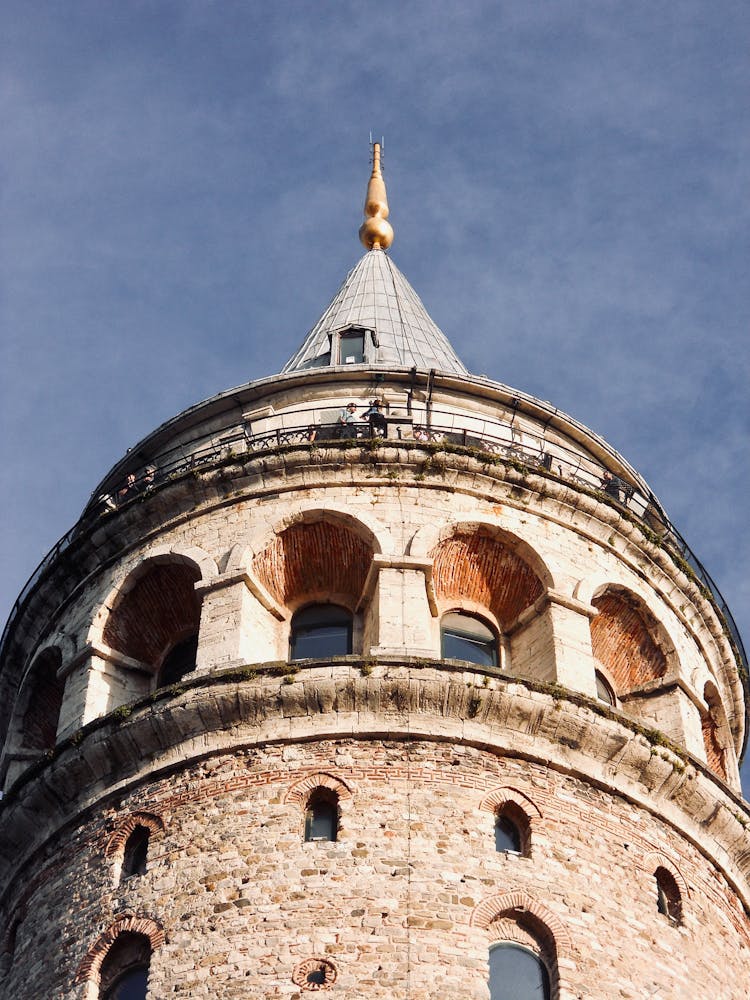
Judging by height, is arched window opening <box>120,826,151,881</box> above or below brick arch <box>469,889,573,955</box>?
above

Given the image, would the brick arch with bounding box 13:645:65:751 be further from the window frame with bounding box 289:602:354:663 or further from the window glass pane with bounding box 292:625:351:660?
the window glass pane with bounding box 292:625:351:660

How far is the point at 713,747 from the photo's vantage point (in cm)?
3180

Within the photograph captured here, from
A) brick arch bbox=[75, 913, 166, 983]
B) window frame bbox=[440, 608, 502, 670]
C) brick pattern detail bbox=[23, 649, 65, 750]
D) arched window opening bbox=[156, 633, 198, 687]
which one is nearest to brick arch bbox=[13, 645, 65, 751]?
brick pattern detail bbox=[23, 649, 65, 750]

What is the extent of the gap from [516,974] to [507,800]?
250 centimetres

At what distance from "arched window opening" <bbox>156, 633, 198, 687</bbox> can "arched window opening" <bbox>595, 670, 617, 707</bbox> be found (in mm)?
5881

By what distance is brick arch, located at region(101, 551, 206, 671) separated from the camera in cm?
2983

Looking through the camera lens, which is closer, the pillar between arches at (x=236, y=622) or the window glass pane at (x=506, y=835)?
the window glass pane at (x=506, y=835)

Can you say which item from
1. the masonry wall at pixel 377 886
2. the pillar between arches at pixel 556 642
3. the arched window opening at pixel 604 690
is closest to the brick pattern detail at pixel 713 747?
the arched window opening at pixel 604 690

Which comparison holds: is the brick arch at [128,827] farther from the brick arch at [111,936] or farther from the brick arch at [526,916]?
the brick arch at [526,916]

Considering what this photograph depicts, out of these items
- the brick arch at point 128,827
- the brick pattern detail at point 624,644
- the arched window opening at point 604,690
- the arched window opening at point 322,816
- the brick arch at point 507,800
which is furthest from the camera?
the brick pattern detail at point 624,644

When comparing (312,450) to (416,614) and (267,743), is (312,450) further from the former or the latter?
(267,743)

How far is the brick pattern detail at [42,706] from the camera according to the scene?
30781mm

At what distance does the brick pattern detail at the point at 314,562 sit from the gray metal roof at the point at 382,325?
577cm

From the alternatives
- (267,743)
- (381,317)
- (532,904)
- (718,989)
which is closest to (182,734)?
(267,743)
